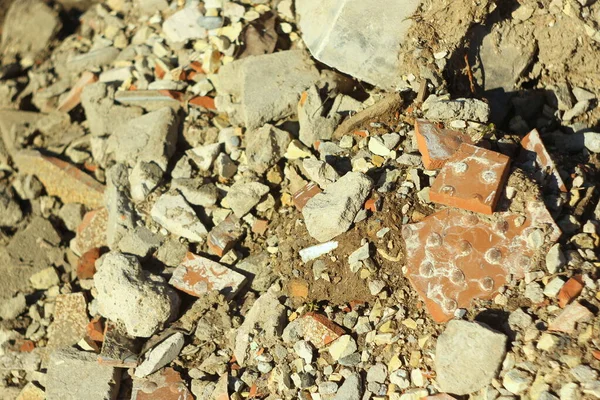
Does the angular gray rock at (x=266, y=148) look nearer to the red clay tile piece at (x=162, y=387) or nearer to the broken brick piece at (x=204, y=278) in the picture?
the broken brick piece at (x=204, y=278)

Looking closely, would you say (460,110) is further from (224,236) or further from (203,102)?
(203,102)

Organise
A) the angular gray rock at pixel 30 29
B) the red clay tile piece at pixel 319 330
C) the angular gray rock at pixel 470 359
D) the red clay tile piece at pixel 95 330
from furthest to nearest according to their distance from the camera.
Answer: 1. the angular gray rock at pixel 30 29
2. the red clay tile piece at pixel 95 330
3. the red clay tile piece at pixel 319 330
4. the angular gray rock at pixel 470 359

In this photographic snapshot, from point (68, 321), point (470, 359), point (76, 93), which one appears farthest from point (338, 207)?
point (76, 93)

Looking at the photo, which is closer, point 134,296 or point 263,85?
point 134,296

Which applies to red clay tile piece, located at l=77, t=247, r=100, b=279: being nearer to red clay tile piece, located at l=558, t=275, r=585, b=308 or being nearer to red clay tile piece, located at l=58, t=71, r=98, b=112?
red clay tile piece, located at l=58, t=71, r=98, b=112

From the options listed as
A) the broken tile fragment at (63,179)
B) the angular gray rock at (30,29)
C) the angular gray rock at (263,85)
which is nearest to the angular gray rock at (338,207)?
the angular gray rock at (263,85)

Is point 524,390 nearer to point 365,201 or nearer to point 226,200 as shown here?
point 365,201

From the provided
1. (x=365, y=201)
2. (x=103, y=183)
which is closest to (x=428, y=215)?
(x=365, y=201)
